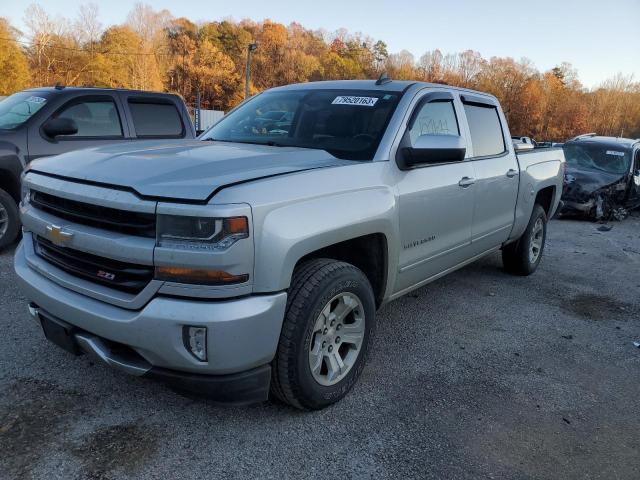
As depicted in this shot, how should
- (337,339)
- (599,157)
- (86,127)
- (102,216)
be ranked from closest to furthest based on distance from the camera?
(102,216) → (337,339) → (86,127) → (599,157)

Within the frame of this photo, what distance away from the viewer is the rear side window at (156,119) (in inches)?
248

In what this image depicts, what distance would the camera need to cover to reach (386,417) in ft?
9.16

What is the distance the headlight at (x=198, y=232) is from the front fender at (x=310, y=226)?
4.1 inches

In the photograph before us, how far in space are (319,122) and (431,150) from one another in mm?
873

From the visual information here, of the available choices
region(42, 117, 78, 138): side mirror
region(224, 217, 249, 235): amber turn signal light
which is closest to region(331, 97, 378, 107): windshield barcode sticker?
region(224, 217, 249, 235): amber turn signal light

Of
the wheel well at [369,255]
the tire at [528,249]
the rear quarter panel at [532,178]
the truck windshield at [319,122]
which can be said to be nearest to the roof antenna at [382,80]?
the truck windshield at [319,122]

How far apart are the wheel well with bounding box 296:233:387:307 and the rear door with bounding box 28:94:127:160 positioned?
4.11m

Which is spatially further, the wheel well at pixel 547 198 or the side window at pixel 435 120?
the wheel well at pixel 547 198

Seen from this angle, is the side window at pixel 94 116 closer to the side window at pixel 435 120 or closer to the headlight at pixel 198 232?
the side window at pixel 435 120

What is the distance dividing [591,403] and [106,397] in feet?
9.46

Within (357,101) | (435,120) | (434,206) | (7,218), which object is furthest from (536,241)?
(7,218)

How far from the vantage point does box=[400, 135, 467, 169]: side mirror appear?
3.09m

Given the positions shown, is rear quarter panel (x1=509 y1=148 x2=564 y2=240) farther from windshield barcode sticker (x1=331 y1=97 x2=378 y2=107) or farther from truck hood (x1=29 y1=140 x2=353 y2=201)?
Result: truck hood (x1=29 y1=140 x2=353 y2=201)

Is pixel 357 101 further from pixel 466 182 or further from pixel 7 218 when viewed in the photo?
pixel 7 218
